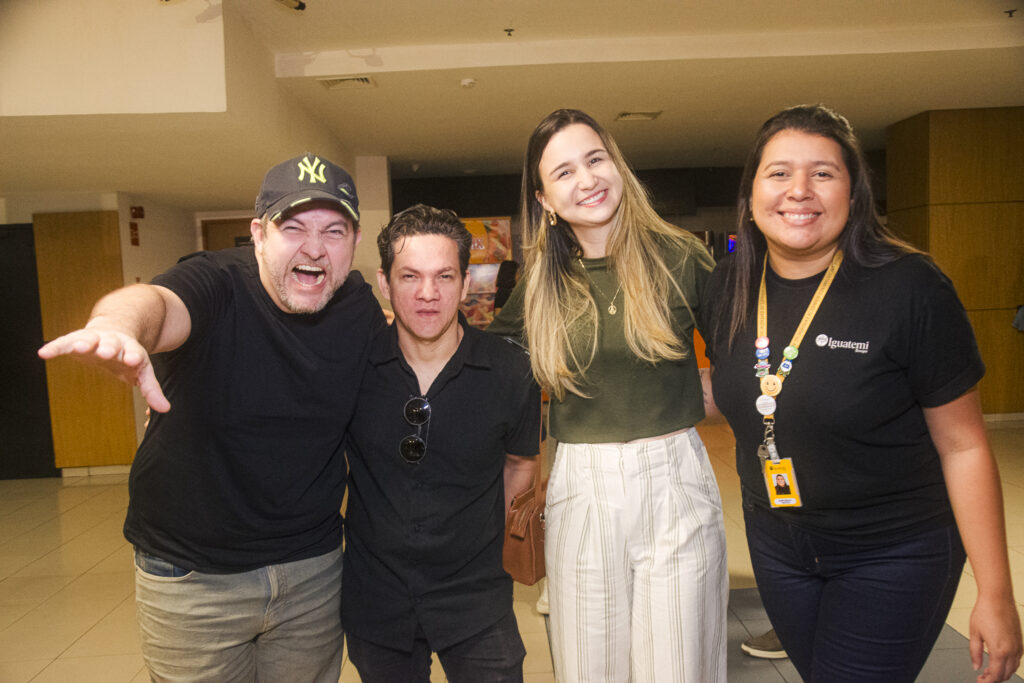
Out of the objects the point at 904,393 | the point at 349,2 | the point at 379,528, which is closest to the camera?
the point at 904,393

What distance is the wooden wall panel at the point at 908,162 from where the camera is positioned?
23.5ft

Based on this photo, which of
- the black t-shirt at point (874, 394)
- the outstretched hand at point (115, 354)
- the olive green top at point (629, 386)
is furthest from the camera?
the olive green top at point (629, 386)

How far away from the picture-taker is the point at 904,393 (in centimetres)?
132

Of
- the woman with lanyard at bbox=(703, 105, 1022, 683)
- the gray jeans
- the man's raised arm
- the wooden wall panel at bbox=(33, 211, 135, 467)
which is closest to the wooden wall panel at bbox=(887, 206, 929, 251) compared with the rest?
the woman with lanyard at bbox=(703, 105, 1022, 683)

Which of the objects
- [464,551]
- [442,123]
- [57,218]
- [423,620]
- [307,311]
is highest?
[442,123]

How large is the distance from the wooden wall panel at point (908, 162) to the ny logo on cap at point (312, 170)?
7.40 meters

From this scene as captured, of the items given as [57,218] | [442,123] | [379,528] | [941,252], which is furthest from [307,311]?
[941,252]

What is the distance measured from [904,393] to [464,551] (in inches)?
41.5

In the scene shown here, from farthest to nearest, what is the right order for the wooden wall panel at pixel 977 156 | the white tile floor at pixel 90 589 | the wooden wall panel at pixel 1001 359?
1. the wooden wall panel at pixel 1001 359
2. the wooden wall panel at pixel 977 156
3. the white tile floor at pixel 90 589

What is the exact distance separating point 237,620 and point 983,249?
8.06m

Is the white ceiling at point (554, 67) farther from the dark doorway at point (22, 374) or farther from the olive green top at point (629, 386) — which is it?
the olive green top at point (629, 386)

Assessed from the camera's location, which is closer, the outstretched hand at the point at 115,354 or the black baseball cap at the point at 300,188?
the outstretched hand at the point at 115,354

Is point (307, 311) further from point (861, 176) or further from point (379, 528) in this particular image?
point (861, 176)

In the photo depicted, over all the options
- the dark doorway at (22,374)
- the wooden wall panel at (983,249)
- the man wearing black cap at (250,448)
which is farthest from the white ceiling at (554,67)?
the man wearing black cap at (250,448)
